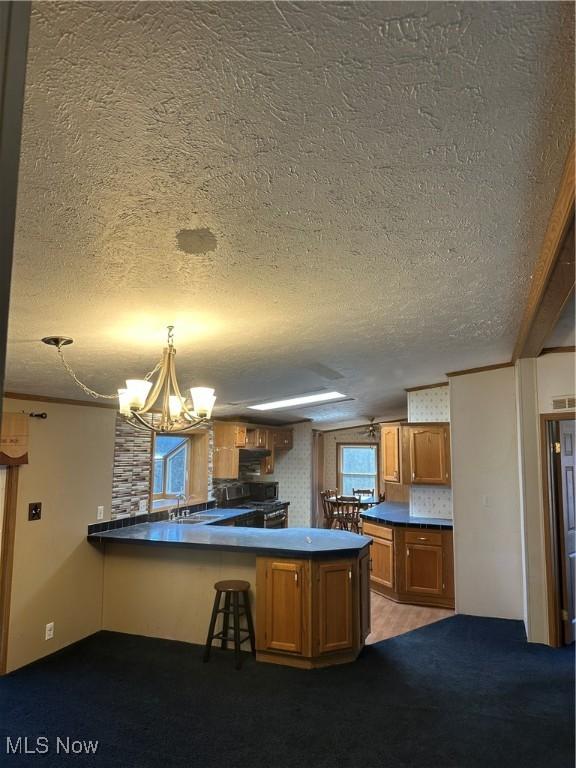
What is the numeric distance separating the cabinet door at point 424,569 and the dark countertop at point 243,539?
4.42 feet

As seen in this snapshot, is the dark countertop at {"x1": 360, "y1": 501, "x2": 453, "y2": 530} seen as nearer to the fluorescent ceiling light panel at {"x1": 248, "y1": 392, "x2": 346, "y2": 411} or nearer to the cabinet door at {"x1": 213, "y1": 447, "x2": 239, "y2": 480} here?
the fluorescent ceiling light panel at {"x1": 248, "y1": 392, "x2": 346, "y2": 411}

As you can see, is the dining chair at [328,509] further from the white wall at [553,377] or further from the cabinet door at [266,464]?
the white wall at [553,377]

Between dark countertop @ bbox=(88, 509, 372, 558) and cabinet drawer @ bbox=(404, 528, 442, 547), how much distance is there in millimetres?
1297

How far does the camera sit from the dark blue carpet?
266cm

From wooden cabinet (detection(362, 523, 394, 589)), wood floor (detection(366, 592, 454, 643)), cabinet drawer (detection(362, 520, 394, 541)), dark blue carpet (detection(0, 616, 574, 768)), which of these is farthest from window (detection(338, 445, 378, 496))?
dark blue carpet (detection(0, 616, 574, 768))

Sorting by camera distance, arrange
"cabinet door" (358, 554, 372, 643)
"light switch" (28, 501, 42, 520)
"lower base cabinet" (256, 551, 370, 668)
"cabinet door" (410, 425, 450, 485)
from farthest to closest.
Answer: "cabinet door" (410, 425, 450, 485), "cabinet door" (358, 554, 372, 643), "light switch" (28, 501, 42, 520), "lower base cabinet" (256, 551, 370, 668)

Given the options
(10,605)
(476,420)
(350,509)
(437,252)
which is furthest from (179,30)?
(350,509)

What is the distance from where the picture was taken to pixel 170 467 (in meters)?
6.03

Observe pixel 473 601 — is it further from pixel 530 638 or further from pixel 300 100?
pixel 300 100

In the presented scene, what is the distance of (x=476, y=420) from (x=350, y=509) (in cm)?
445

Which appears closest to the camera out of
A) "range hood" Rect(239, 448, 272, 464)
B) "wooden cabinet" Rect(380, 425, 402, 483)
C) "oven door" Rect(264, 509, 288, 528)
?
"wooden cabinet" Rect(380, 425, 402, 483)

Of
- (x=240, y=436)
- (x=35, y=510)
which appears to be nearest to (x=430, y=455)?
(x=240, y=436)

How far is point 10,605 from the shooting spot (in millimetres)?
3639

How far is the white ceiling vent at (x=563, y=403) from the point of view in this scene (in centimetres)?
385
